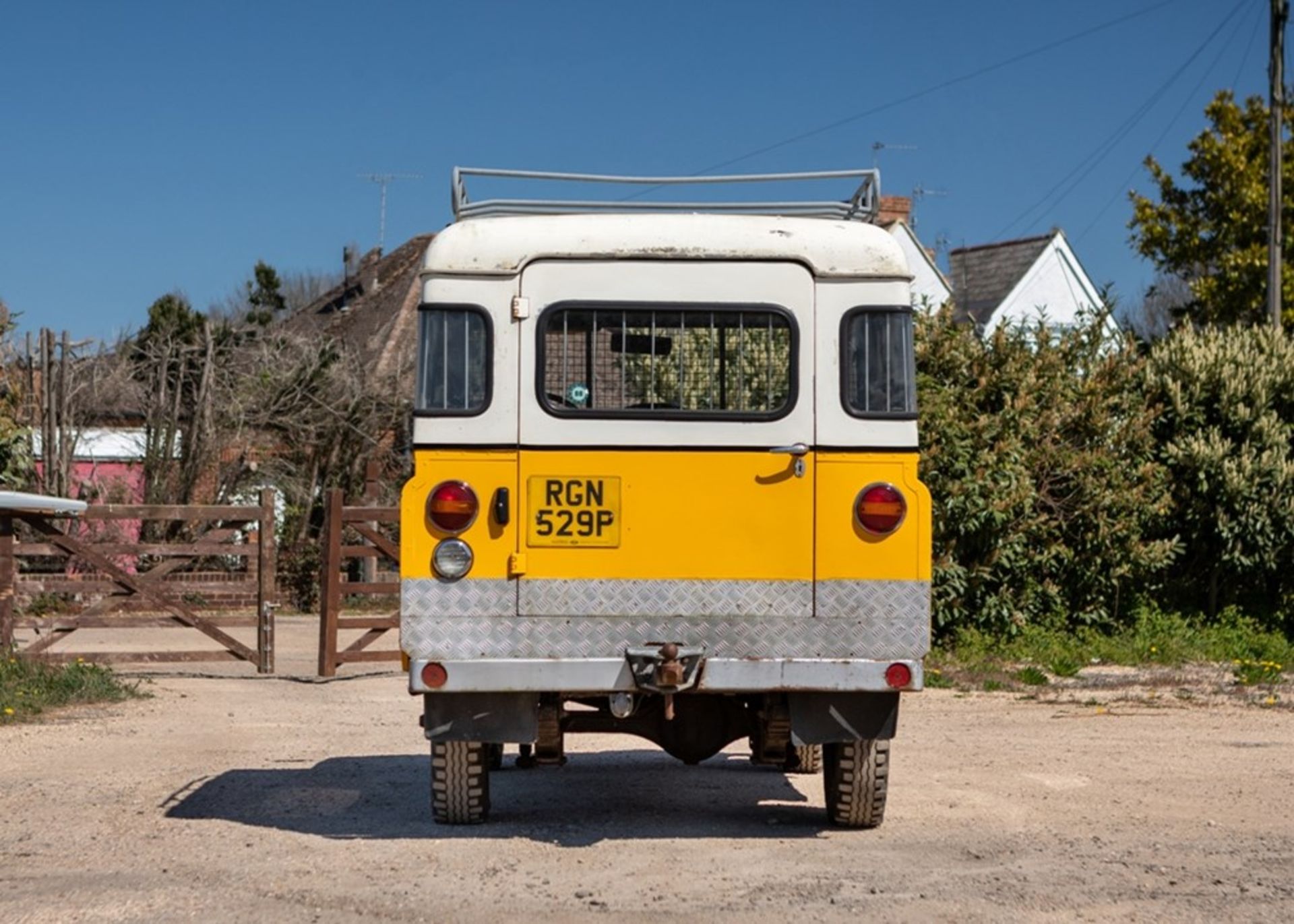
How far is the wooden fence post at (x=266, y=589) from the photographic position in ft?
55.4

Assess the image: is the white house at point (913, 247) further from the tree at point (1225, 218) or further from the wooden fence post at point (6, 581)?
the wooden fence post at point (6, 581)

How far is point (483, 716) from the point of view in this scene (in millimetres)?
8180

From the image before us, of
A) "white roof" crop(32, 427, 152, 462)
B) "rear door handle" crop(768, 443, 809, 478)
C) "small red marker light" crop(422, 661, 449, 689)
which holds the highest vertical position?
"white roof" crop(32, 427, 152, 462)

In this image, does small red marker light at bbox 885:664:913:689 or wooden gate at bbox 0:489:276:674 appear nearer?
small red marker light at bbox 885:664:913:689

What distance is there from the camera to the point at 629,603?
26.2 feet

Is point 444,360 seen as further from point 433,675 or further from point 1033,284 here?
point 1033,284

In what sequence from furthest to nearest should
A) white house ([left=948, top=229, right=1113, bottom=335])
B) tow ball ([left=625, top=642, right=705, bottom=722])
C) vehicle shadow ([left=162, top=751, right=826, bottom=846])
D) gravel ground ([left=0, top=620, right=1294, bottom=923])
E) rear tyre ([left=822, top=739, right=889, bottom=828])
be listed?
1. white house ([left=948, top=229, right=1113, bottom=335])
2. vehicle shadow ([left=162, top=751, right=826, bottom=846])
3. rear tyre ([left=822, top=739, right=889, bottom=828])
4. tow ball ([left=625, top=642, right=705, bottom=722])
5. gravel ground ([left=0, top=620, right=1294, bottom=923])

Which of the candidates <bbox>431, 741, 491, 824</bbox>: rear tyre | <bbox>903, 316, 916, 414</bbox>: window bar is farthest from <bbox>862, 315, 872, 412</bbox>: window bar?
<bbox>431, 741, 491, 824</bbox>: rear tyre

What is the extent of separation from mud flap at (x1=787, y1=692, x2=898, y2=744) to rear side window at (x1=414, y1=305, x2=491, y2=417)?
197 cm

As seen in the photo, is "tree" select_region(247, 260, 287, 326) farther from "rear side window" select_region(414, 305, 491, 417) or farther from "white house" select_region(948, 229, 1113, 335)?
"rear side window" select_region(414, 305, 491, 417)

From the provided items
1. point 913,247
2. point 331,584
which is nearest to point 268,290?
point 913,247

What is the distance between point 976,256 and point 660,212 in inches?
1523

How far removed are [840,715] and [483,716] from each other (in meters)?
1.60

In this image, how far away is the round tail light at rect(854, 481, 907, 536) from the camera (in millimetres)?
8016
